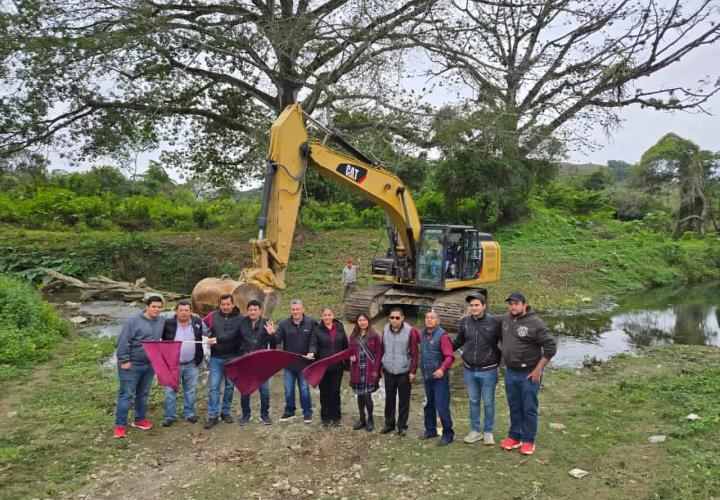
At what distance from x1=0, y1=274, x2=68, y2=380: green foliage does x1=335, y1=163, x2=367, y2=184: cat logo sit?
584 centimetres

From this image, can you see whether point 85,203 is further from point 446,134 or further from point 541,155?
point 541,155

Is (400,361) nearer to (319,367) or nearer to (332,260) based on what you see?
(319,367)

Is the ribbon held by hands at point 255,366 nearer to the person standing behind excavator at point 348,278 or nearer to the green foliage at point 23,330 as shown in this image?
the green foliage at point 23,330

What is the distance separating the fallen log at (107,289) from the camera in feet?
50.9

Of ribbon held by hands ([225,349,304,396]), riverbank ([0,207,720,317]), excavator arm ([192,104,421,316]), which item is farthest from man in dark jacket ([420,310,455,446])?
riverbank ([0,207,720,317])

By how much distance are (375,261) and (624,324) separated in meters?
6.53

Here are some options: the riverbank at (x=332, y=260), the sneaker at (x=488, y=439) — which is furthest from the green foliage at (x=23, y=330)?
the sneaker at (x=488, y=439)

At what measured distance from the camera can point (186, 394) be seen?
6395mm

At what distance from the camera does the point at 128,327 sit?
19.7 ft

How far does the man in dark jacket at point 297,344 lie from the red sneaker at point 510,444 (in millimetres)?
2157

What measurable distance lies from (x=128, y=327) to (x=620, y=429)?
5.52 metres

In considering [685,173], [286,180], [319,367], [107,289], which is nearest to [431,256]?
[286,180]

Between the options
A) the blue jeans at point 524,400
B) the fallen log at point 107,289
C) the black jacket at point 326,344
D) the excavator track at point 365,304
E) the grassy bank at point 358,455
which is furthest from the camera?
the fallen log at point 107,289

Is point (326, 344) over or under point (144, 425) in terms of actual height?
over
